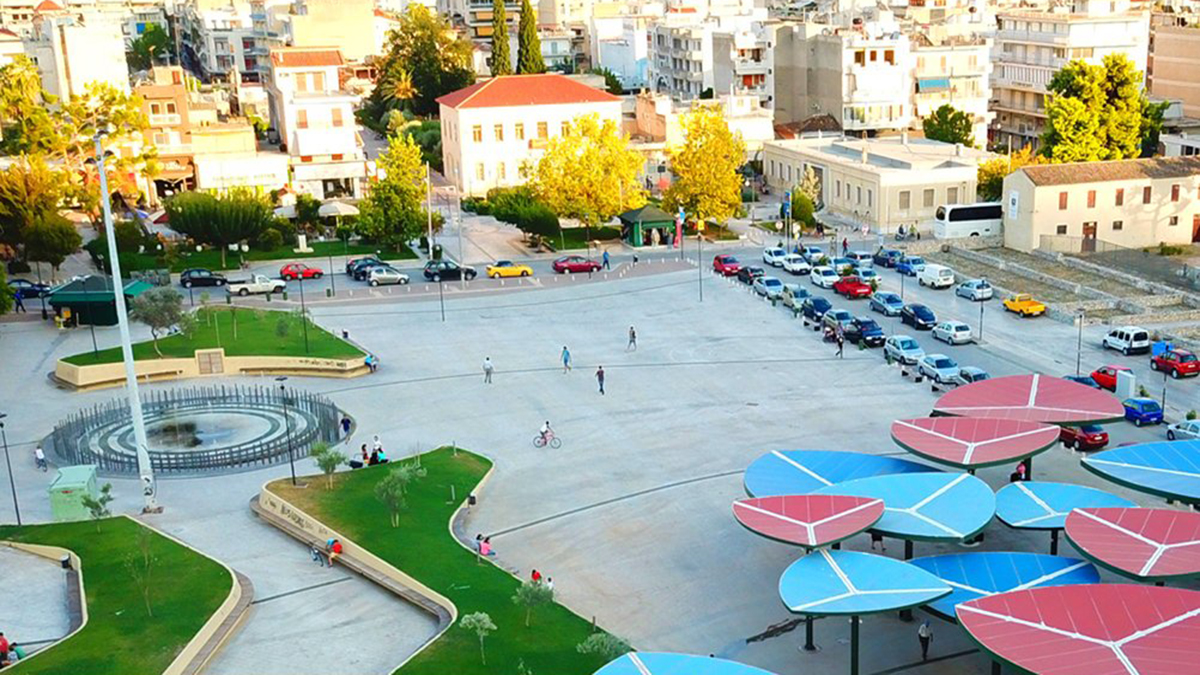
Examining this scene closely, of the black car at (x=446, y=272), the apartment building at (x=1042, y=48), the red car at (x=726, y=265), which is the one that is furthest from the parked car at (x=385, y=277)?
the apartment building at (x=1042, y=48)

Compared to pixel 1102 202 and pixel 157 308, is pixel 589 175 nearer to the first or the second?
pixel 1102 202

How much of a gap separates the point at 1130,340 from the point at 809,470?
23.3 meters

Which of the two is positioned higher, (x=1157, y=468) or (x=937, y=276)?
(x=937, y=276)

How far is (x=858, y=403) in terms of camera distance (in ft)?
166

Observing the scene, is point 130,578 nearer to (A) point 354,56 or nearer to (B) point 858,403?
(B) point 858,403

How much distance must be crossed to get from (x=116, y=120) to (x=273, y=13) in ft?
241

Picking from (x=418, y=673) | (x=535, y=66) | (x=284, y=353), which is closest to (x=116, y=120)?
(x=284, y=353)

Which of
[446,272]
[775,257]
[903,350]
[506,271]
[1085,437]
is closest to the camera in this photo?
[1085,437]

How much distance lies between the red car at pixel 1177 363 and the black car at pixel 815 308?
14.9 meters

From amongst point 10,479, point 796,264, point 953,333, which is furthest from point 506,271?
point 10,479

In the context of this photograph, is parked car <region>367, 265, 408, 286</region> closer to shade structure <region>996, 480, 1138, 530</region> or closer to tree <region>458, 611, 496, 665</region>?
shade structure <region>996, 480, 1138, 530</region>

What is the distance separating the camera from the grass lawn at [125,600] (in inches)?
1256

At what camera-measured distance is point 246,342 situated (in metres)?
59.7

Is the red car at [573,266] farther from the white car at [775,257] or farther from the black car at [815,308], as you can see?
the black car at [815,308]
